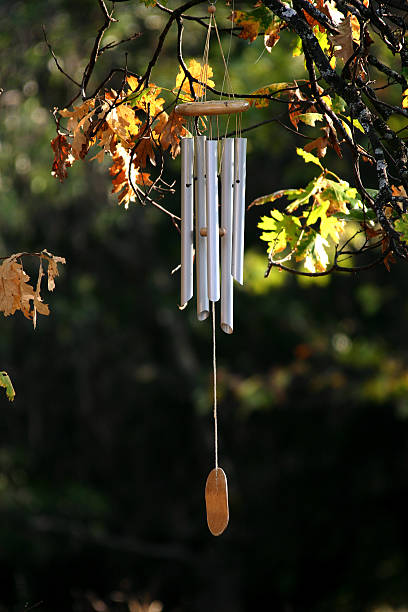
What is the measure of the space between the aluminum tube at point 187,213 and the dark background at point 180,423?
383 cm

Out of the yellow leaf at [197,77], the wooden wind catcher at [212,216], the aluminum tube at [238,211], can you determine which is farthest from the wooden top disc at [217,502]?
the yellow leaf at [197,77]

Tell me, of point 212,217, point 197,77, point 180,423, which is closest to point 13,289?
point 212,217

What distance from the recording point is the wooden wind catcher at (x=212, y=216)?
6.30 feet

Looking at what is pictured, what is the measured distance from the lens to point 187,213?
6.44ft

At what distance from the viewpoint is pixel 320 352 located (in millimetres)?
6348

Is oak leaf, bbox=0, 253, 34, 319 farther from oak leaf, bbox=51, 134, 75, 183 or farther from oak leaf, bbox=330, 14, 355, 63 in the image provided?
oak leaf, bbox=330, 14, 355, 63

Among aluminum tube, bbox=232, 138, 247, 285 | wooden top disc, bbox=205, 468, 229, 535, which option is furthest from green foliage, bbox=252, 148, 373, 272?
wooden top disc, bbox=205, 468, 229, 535

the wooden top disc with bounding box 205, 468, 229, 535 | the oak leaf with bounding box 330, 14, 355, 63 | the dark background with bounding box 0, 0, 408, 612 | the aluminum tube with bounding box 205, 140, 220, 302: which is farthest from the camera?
the dark background with bounding box 0, 0, 408, 612

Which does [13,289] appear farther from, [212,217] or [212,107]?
[212,107]

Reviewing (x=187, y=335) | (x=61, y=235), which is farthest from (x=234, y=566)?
(x=61, y=235)

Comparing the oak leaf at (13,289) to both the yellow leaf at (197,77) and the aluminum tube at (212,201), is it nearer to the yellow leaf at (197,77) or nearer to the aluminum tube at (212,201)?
the aluminum tube at (212,201)

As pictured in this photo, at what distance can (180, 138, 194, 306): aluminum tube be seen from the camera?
1942 millimetres

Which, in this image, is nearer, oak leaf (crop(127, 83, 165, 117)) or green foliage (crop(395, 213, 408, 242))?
green foliage (crop(395, 213, 408, 242))

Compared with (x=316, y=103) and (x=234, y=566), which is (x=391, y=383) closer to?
(x=234, y=566)
